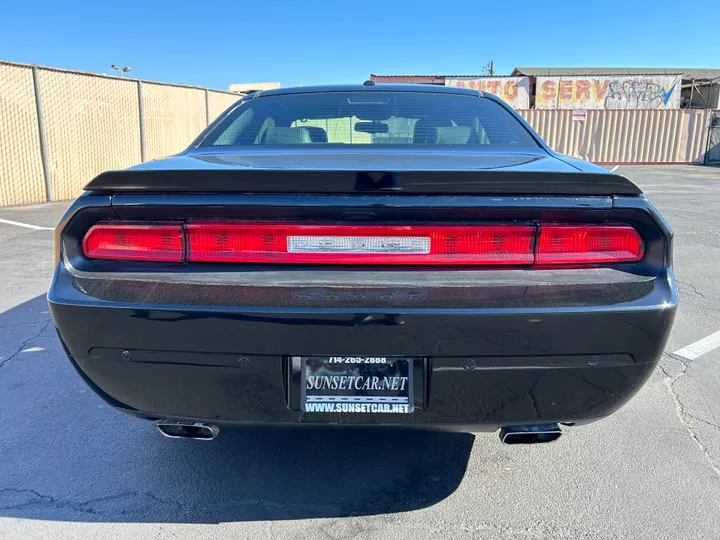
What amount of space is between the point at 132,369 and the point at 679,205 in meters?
11.8

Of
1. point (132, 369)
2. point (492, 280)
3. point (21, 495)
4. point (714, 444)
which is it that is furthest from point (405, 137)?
point (21, 495)

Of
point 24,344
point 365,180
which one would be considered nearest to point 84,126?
point 24,344

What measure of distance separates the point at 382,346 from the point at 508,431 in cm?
58

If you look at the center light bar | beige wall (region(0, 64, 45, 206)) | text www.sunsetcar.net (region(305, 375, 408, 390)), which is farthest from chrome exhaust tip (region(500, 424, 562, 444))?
beige wall (region(0, 64, 45, 206))

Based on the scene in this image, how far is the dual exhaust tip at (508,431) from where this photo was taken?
1.89m

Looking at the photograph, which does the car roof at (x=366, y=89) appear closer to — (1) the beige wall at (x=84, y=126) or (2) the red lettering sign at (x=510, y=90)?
(1) the beige wall at (x=84, y=126)

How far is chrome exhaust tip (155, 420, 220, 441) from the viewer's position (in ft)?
6.25

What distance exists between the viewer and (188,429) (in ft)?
6.43

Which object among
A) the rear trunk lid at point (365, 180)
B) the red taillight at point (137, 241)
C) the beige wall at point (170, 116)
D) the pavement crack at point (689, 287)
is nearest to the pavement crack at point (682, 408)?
the rear trunk lid at point (365, 180)

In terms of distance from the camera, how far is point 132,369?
179 centimetres

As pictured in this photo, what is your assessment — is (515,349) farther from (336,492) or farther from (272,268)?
(336,492)

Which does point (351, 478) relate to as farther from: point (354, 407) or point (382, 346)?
point (382, 346)

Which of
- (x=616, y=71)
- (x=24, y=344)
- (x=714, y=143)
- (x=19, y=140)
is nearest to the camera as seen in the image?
(x=24, y=344)

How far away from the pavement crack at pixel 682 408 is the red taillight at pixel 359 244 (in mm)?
1422
